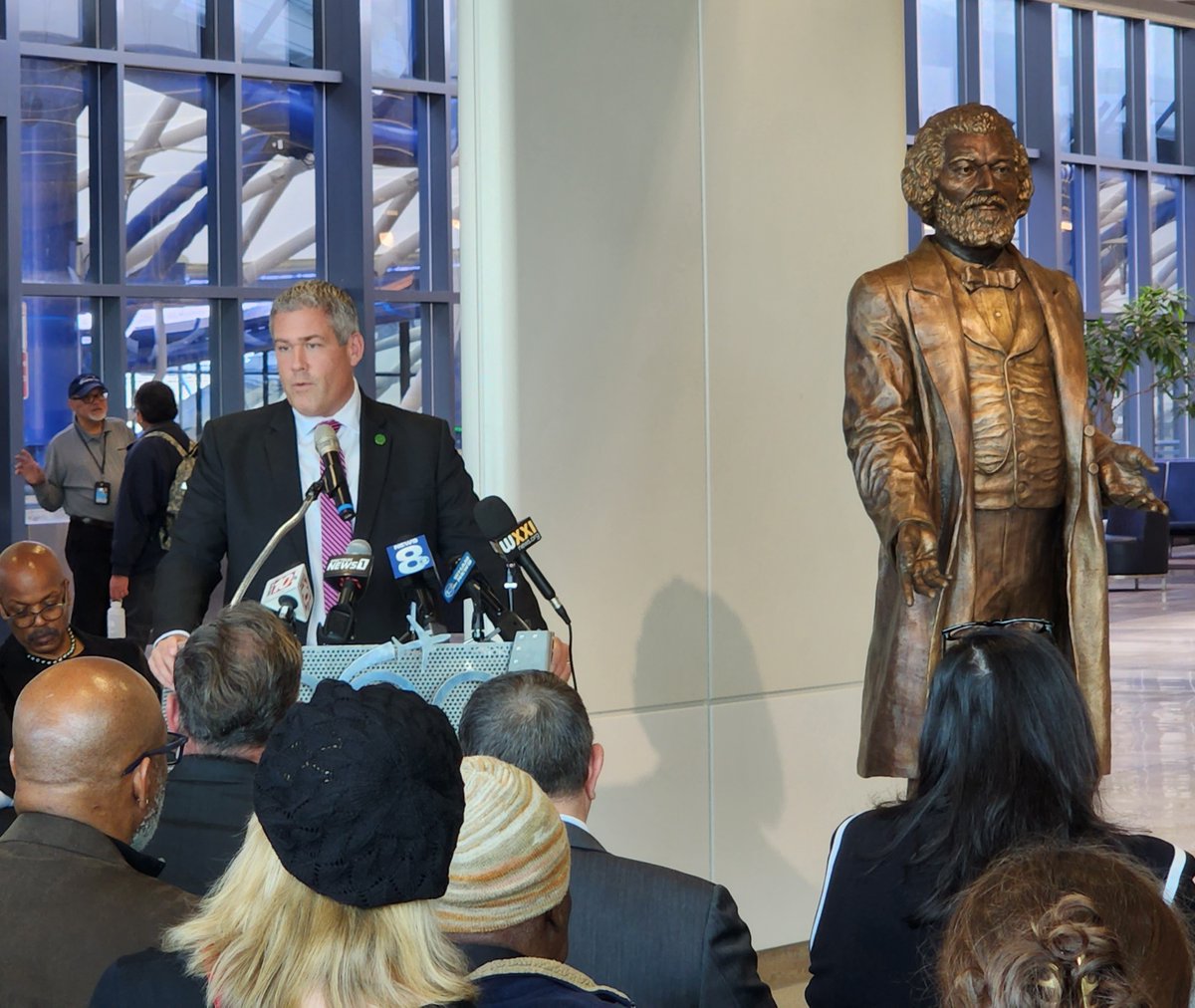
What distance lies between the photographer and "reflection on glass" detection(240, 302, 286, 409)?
12688mm

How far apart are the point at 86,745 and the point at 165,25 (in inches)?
429

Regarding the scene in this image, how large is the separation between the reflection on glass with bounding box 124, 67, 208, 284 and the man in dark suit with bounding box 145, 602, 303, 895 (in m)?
10.1

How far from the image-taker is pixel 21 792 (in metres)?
2.20

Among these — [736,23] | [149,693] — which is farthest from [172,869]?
[736,23]

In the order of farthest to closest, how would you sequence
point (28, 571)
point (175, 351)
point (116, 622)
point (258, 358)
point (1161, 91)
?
point (1161, 91) → point (258, 358) → point (175, 351) → point (116, 622) → point (28, 571)

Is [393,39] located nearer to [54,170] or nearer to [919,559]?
[54,170]

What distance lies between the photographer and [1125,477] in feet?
11.4

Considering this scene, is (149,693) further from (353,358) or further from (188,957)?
(353,358)

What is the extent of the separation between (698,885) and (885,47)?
3138mm

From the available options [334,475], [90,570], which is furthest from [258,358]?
[334,475]

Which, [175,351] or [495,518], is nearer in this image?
[495,518]

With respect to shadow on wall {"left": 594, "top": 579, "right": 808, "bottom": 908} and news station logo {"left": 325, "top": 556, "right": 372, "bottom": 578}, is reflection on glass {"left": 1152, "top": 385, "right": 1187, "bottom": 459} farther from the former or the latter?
news station logo {"left": 325, "top": 556, "right": 372, "bottom": 578}

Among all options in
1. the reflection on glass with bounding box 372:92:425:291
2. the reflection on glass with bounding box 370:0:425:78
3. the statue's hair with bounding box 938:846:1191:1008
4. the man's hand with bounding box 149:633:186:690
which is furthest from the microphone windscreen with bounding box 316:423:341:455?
the reflection on glass with bounding box 370:0:425:78

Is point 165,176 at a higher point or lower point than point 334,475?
higher
